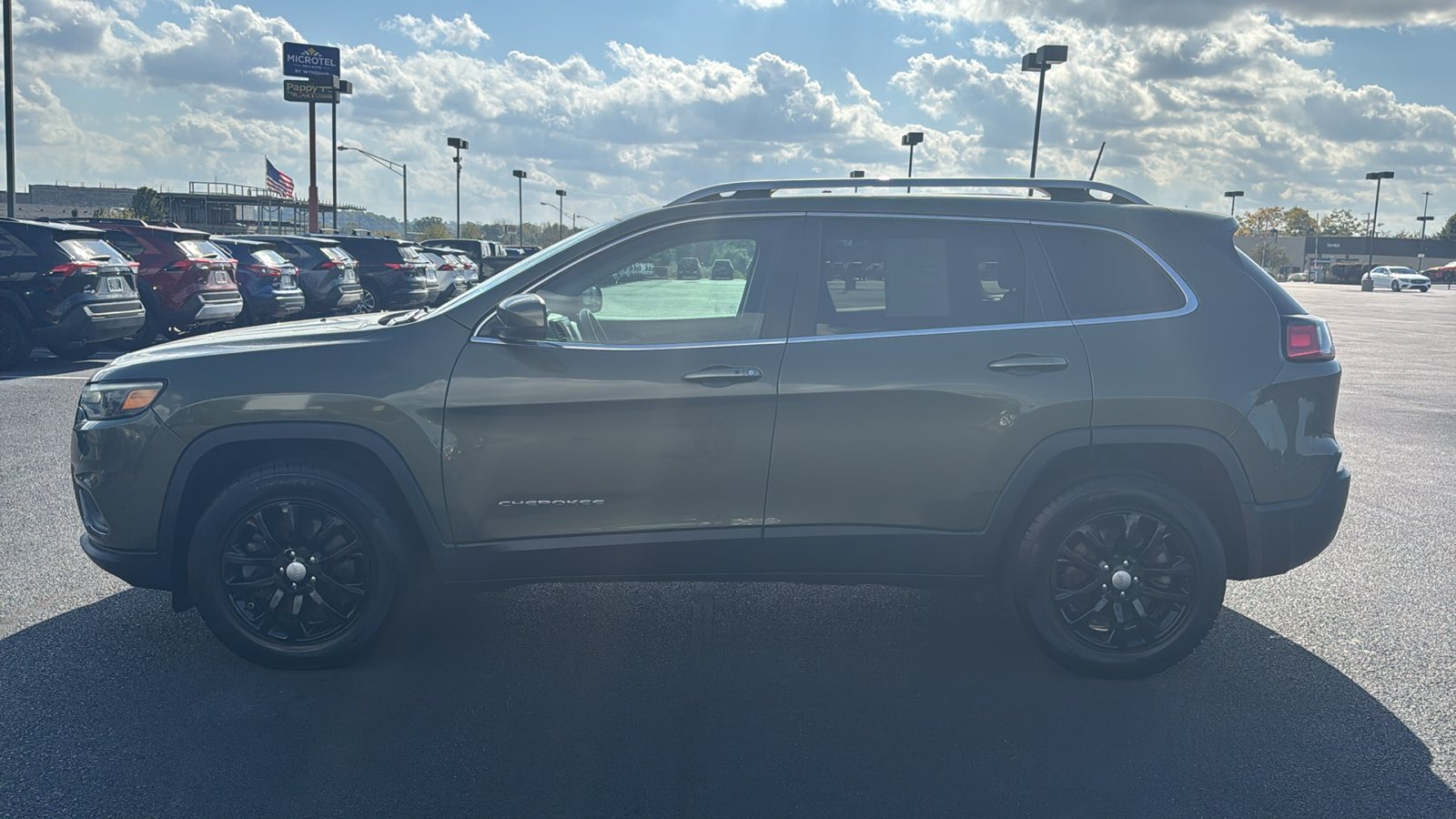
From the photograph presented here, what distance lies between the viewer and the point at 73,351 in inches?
519

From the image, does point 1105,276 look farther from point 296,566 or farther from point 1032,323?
point 296,566

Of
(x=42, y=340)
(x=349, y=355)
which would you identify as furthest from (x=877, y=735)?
(x=42, y=340)

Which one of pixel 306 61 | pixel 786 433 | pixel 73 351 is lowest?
pixel 73 351

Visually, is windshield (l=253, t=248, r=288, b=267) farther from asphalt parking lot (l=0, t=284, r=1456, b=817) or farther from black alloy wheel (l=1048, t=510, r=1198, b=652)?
black alloy wheel (l=1048, t=510, r=1198, b=652)

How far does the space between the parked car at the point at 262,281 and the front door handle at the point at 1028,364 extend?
15582 mm

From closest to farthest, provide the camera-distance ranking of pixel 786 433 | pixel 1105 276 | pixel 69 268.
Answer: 1. pixel 786 433
2. pixel 1105 276
3. pixel 69 268

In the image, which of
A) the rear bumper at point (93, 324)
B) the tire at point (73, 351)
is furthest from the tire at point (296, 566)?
the tire at point (73, 351)

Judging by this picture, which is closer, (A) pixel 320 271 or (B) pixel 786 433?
(B) pixel 786 433

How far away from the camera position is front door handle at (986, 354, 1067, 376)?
3926 mm

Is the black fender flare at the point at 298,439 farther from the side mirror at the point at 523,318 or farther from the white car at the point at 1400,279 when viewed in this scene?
the white car at the point at 1400,279

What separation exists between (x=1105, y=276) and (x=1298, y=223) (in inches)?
6431

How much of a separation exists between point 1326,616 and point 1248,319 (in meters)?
1.67

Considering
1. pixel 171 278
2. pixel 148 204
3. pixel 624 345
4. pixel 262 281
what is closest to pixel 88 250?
pixel 171 278

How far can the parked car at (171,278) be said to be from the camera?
48.9 ft
